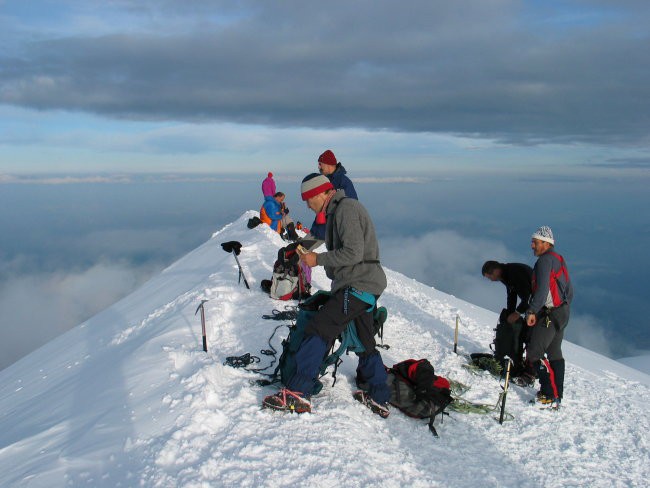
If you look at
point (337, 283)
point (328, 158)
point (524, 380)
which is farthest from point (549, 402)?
point (328, 158)

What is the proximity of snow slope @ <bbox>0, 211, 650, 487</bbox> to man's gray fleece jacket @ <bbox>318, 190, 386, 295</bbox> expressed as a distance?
4.69 feet

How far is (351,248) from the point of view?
410cm

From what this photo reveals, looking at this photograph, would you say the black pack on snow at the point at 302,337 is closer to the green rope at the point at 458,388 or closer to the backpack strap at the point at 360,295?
the backpack strap at the point at 360,295

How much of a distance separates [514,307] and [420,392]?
255 cm

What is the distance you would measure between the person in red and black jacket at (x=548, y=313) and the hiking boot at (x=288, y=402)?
3.39 meters

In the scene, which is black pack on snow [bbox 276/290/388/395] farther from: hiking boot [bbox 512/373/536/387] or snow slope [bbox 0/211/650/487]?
hiking boot [bbox 512/373/536/387]

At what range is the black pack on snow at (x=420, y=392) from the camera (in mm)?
4637

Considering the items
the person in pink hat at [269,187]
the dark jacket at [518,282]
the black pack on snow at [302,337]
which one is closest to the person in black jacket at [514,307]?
the dark jacket at [518,282]

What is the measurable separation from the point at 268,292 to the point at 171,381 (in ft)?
14.8

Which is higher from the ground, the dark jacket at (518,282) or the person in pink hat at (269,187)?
the person in pink hat at (269,187)

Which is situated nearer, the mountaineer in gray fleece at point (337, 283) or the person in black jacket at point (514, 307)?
the mountaineer in gray fleece at point (337, 283)

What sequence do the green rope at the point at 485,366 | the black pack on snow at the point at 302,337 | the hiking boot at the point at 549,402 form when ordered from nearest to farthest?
the black pack on snow at the point at 302,337 → the hiking boot at the point at 549,402 → the green rope at the point at 485,366

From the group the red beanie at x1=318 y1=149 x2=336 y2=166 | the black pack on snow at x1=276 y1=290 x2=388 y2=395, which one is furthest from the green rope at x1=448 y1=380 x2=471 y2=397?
the red beanie at x1=318 y1=149 x2=336 y2=166

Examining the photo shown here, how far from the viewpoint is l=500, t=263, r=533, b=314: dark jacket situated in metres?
6.04
